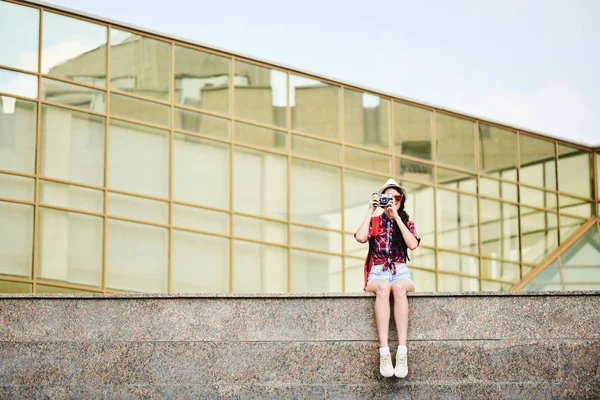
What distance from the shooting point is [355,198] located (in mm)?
23797

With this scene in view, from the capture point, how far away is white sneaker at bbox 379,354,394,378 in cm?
1005

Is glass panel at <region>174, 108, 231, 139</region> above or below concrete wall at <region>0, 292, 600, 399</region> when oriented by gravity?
above

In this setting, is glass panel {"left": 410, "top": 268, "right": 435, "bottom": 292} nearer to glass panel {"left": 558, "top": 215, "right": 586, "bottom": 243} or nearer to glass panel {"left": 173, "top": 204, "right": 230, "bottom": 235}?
glass panel {"left": 558, "top": 215, "right": 586, "bottom": 243}

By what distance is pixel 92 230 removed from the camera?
20.2 m

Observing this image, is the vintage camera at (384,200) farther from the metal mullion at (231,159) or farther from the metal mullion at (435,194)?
the metal mullion at (435,194)

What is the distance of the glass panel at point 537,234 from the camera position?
87.2ft

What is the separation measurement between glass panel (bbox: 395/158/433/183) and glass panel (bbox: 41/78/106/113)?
23.8 ft

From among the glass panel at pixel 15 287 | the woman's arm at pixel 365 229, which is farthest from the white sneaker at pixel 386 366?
the glass panel at pixel 15 287

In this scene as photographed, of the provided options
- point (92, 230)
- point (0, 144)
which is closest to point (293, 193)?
point (92, 230)

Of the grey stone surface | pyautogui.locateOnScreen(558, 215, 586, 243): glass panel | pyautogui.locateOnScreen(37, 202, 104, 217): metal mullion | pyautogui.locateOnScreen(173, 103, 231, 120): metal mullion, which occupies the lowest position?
the grey stone surface

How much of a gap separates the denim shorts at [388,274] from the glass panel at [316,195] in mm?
12352

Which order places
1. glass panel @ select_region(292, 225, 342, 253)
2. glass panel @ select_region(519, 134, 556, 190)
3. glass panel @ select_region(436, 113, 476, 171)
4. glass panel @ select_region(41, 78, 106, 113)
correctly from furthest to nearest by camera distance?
glass panel @ select_region(519, 134, 556, 190) → glass panel @ select_region(436, 113, 476, 171) → glass panel @ select_region(292, 225, 342, 253) → glass panel @ select_region(41, 78, 106, 113)

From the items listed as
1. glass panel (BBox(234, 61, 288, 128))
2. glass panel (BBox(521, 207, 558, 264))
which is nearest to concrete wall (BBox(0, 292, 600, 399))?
glass panel (BBox(234, 61, 288, 128))

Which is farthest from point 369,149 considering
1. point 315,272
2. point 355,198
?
point 315,272
